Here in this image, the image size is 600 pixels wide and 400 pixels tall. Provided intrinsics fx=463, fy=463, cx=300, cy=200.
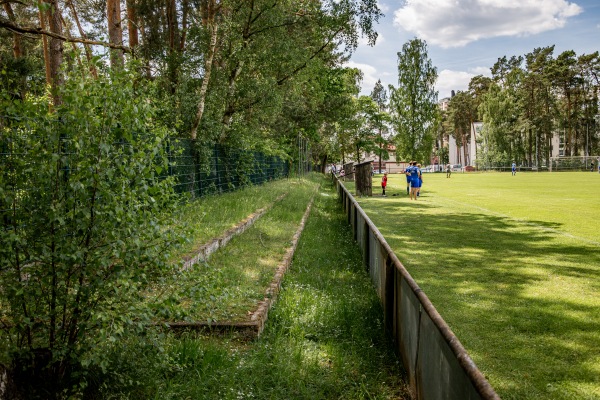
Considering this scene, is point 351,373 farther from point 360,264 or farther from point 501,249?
point 501,249

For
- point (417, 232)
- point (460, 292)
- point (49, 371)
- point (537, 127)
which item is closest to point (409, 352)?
point (49, 371)

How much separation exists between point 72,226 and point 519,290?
615 centimetres

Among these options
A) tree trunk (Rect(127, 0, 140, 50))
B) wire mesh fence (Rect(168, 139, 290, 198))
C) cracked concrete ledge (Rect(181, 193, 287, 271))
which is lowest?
cracked concrete ledge (Rect(181, 193, 287, 271))

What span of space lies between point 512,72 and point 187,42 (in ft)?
237

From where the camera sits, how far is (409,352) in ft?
12.7

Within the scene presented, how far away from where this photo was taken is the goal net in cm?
6479

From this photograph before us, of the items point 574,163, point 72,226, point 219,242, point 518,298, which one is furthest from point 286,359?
point 574,163

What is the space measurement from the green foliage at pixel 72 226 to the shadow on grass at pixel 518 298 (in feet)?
10.7

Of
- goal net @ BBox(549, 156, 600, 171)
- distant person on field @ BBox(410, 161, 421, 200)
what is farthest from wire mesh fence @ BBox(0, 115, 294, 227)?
goal net @ BBox(549, 156, 600, 171)

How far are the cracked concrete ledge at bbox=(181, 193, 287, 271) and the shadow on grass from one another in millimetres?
3229

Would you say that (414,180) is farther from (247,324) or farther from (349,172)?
(349,172)

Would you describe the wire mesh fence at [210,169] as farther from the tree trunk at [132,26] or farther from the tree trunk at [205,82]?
the tree trunk at [132,26]

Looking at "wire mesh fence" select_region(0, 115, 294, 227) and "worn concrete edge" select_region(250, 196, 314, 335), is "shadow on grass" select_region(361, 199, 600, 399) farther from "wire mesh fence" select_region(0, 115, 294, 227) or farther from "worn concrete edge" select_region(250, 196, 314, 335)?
"wire mesh fence" select_region(0, 115, 294, 227)

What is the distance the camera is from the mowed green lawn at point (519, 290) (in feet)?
14.1
